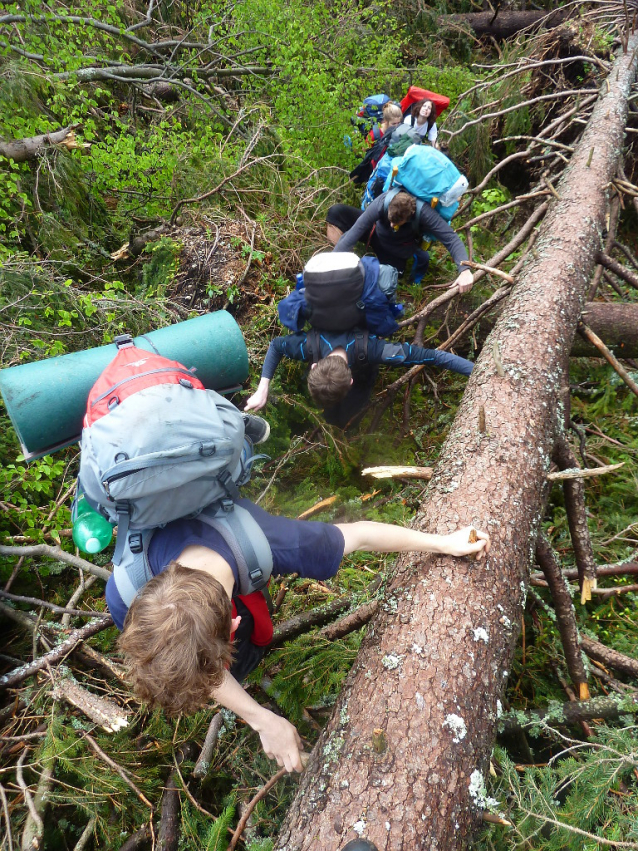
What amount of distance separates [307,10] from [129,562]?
6.03m

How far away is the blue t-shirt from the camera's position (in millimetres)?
1507

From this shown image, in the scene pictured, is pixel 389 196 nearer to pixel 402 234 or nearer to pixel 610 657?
pixel 402 234

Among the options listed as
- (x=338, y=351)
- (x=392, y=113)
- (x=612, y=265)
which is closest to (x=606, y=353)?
(x=612, y=265)

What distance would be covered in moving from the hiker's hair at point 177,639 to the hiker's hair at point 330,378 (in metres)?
1.83

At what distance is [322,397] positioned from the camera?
3.07 m

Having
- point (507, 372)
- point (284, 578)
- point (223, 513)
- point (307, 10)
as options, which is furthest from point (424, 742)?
point (307, 10)

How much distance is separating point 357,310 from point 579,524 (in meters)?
1.79

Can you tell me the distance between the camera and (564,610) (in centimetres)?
205

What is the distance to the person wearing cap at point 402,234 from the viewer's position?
11.1 feet

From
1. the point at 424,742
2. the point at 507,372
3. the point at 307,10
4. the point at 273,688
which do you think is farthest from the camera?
the point at 307,10

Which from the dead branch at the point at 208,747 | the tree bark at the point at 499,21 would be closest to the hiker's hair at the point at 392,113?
the tree bark at the point at 499,21

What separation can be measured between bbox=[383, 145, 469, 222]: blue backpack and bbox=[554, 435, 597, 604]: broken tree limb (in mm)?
2110

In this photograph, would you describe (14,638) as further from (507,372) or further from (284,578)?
(507,372)

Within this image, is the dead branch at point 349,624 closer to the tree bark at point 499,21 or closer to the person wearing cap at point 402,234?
the person wearing cap at point 402,234
